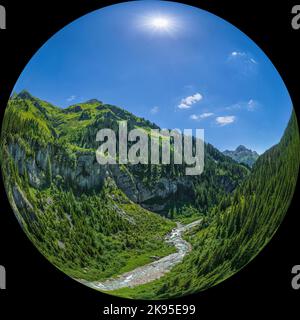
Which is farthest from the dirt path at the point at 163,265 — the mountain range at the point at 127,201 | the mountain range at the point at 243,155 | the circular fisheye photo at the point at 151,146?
the mountain range at the point at 243,155

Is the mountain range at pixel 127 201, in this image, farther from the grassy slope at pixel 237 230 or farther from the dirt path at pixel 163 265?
the dirt path at pixel 163 265

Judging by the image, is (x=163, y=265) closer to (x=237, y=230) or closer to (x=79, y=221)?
(x=237, y=230)

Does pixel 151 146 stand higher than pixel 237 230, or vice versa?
pixel 151 146

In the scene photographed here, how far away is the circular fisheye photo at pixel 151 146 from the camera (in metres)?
18.2

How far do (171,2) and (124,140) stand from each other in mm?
5056

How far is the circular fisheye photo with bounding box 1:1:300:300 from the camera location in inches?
717

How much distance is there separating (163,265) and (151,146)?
3.99m

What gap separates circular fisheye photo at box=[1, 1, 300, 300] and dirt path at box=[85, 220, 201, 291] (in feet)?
0.11

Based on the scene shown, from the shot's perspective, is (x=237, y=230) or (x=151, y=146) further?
(x=237, y=230)

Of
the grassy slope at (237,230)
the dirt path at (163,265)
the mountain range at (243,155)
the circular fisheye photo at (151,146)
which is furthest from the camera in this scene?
the grassy slope at (237,230)

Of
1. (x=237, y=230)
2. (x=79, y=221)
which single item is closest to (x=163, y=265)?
(x=237, y=230)

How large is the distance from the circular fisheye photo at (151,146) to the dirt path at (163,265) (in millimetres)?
34

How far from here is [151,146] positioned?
1844 cm

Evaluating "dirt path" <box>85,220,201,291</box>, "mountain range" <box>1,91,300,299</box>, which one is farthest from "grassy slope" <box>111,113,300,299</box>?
"dirt path" <box>85,220,201,291</box>
